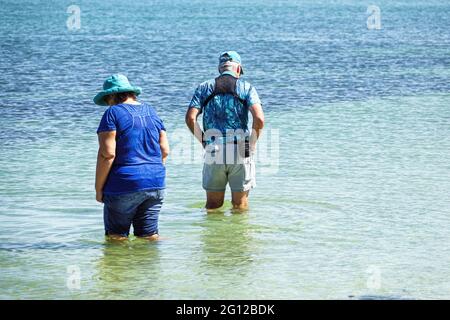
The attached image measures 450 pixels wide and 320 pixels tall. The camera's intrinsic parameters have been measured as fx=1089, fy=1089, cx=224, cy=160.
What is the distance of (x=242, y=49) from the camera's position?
111 ft

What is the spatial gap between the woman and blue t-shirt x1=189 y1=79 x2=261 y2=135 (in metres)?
1.22

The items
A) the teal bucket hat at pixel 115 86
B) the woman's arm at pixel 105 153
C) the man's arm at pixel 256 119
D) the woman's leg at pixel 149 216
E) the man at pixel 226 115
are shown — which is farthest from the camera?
Answer: the man at pixel 226 115

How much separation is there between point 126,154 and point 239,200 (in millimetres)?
2176

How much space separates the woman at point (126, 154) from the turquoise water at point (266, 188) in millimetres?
514

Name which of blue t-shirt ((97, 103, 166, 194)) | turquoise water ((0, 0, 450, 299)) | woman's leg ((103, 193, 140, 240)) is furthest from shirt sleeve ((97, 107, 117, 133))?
Answer: turquoise water ((0, 0, 450, 299))

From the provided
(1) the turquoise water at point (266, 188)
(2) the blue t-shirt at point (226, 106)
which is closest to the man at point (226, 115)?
(2) the blue t-shirt at point (226, 106)

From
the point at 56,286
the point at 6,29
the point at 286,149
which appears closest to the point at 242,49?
the point at 6,29

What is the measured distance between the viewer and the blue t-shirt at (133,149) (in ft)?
26.4

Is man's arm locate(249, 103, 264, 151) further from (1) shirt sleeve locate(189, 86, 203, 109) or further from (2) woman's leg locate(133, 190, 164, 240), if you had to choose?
(2) woman's leg locate(133, 190, 164, 240)

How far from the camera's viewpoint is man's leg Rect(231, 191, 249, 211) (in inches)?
393

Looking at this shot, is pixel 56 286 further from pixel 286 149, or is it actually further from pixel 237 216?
pixel 286 149

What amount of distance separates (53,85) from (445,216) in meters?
13.7

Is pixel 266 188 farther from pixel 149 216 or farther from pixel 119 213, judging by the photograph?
pixel 119 213

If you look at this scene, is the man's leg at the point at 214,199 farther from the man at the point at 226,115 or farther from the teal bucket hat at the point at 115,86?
the teal bucket hat at the point at 115,86
